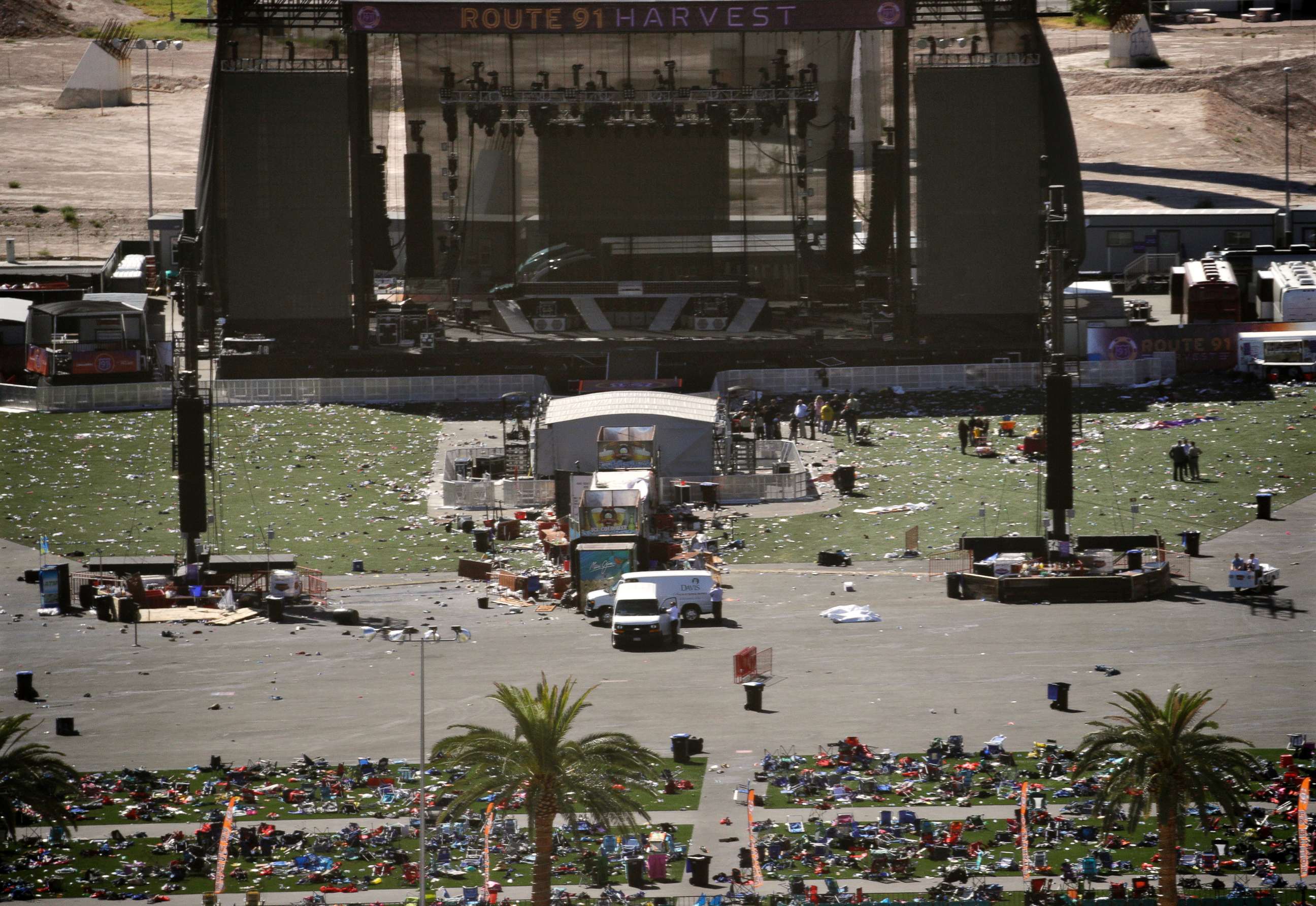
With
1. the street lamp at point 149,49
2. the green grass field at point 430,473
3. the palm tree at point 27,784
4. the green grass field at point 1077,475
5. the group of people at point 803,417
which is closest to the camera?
the palm tree at point 27,784

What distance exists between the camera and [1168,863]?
24.5 meters

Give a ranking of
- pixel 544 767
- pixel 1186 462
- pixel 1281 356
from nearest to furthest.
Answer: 1. pixel 544 767
2. pixel 1186 462
3. pixel 1281 356

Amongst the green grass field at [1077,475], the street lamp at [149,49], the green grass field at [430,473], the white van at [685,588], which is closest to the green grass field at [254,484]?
the green grass field at [430,473]

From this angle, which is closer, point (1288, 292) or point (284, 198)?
point (284, 198)

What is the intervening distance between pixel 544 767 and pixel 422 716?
59.5 inches

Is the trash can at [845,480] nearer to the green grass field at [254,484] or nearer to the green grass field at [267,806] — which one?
the green grass field at [254,484]

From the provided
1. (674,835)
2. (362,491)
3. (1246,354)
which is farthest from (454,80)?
(674,835)

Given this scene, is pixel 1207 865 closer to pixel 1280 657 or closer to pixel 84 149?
pixel 1280 657

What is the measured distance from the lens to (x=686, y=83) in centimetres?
7181

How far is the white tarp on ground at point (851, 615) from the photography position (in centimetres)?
4050

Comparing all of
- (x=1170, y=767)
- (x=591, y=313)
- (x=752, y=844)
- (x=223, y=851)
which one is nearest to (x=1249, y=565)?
(x=1170, y=767)

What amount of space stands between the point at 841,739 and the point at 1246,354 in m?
35.5

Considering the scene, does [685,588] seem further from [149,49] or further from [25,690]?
[149,49]

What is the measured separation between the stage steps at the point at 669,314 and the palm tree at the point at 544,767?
1807 inches
